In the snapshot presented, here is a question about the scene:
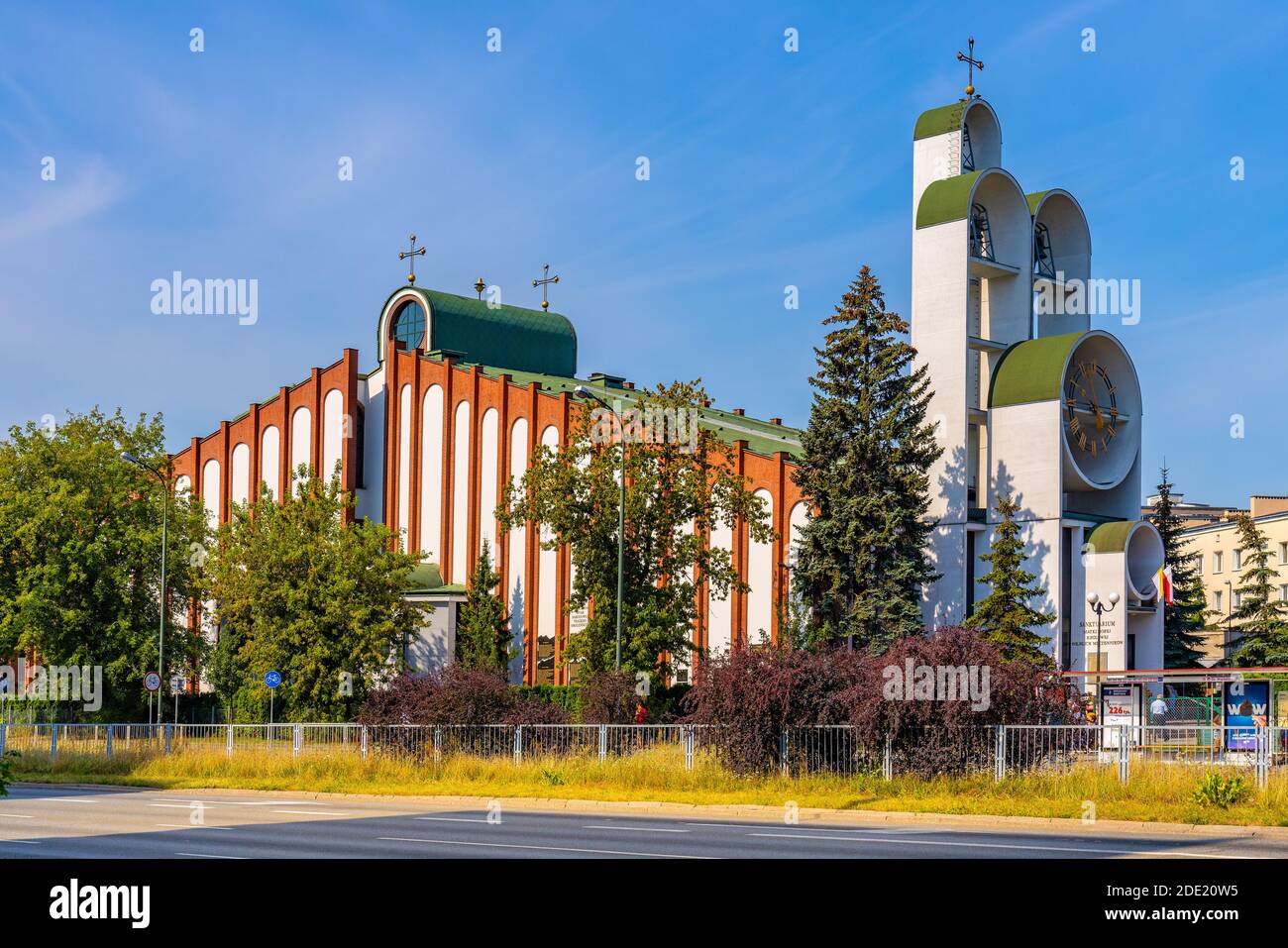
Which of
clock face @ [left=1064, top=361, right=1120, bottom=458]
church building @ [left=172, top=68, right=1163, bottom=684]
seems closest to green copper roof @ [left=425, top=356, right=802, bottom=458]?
church building @ [left=172, top=68, right=1163, bottom=684]

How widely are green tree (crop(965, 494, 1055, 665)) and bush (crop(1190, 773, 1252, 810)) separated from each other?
86.3 feet

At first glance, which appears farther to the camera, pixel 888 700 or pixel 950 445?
pixel 950 445

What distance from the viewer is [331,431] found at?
221ft

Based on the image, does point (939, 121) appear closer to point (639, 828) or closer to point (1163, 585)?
point (1163, 585)

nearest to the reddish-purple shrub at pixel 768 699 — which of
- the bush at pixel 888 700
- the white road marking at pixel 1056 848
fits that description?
the bush at pixel 888 700

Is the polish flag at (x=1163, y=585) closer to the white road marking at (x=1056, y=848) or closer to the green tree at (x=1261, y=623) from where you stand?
the green tree at (x=1261, y=623)

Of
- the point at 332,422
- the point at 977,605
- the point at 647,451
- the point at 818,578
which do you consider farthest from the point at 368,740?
the point at 332,422

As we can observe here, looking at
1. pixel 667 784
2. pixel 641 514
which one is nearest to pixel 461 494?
pixel 641 514

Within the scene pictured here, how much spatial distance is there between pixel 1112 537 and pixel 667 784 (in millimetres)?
28547

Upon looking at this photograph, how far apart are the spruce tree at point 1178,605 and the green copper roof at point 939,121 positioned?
20392 mm

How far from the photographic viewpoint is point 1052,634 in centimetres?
5131


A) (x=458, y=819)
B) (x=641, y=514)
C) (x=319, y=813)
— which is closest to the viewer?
(x=458, y=819)

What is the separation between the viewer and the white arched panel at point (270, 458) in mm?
68812
